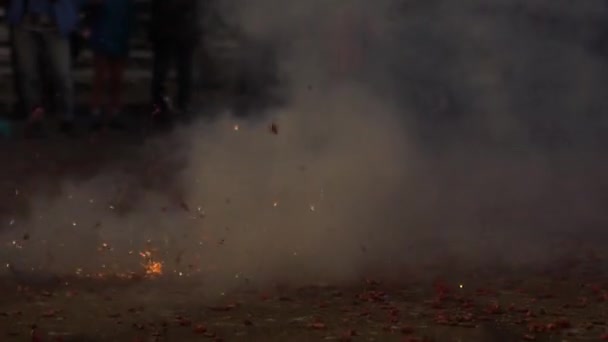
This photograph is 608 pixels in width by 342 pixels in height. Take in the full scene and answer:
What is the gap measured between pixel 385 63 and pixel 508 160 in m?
1.32

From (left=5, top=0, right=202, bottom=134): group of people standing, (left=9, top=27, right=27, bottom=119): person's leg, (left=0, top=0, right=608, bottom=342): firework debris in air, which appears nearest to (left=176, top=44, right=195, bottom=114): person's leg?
(left=5, top=0, right=202, bottom=134): group of people standing

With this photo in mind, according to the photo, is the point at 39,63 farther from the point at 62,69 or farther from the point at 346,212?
the point at 346,212

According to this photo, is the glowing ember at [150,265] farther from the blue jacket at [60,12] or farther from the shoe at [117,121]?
the shoe at [117,121]

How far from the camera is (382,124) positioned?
7.82m

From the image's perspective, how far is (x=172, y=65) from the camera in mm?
11078

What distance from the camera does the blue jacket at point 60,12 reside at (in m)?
10.1

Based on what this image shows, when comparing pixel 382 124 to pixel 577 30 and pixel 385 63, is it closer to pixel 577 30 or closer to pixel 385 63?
pixel 385 63

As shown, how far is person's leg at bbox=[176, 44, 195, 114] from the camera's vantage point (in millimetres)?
10625

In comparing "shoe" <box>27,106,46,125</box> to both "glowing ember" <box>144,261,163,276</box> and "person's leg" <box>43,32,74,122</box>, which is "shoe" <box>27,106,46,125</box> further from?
"glowing ember" <box>144,261,163,276</box>

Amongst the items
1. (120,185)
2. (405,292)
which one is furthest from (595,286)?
(120,185)

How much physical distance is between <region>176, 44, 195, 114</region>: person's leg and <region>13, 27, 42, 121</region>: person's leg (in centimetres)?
115

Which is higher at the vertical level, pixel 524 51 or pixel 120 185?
pixel 524 51

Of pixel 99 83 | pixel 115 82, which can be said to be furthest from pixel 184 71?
pixel 99 83

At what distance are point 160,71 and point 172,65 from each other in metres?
0.13
